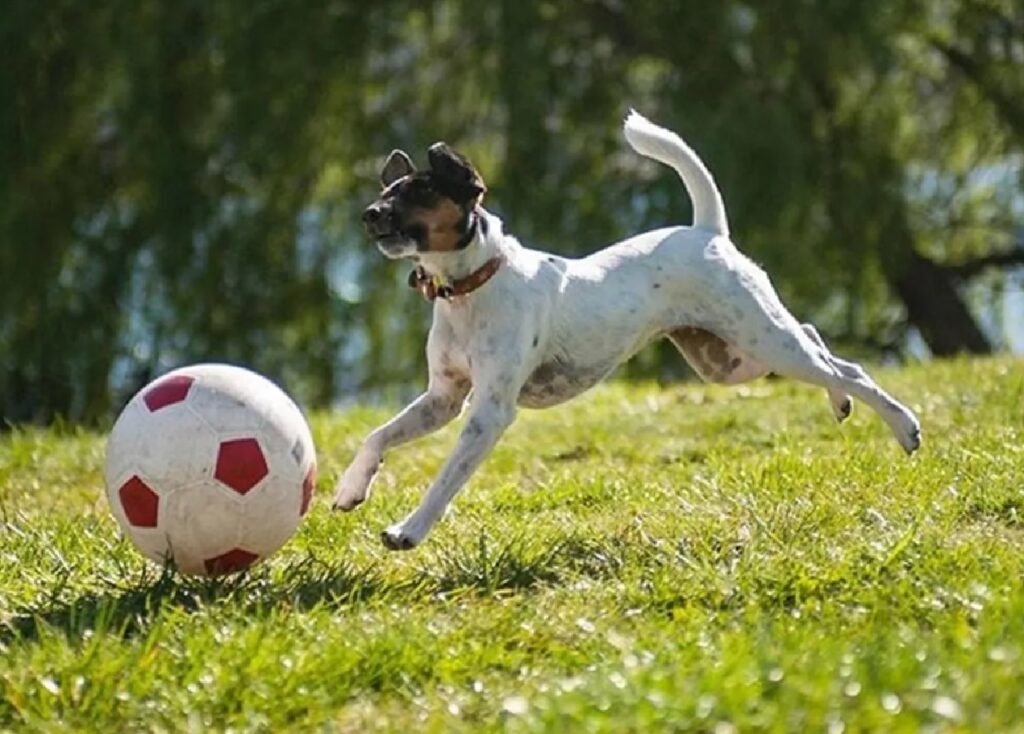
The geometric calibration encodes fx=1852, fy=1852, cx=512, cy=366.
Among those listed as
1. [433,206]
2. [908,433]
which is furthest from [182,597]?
[908,433]

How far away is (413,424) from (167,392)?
0.91 m

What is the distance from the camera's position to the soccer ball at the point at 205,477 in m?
4.88

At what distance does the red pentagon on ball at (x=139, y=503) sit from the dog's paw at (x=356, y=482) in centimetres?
83

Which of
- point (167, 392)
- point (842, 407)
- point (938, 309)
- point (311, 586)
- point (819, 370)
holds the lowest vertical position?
point (938, 309)

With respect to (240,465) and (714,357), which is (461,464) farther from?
(714,357)

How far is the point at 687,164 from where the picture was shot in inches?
252

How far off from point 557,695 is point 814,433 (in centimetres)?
436

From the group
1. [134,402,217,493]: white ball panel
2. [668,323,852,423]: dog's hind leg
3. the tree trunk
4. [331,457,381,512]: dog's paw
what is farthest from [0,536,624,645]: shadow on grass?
the tree trunk

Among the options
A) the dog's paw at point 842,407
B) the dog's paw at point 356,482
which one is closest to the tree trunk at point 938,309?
the dog's paw at point 842,407

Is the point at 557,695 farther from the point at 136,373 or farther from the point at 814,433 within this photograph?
the point at 136,373

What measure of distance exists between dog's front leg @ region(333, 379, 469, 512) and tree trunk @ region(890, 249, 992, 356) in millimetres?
13321

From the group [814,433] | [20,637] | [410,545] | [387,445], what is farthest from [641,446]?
[20,637]

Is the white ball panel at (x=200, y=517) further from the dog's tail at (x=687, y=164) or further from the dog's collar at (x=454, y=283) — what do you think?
the dog's tail at (x=687, y=164)

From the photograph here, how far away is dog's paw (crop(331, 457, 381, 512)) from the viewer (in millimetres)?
5602
